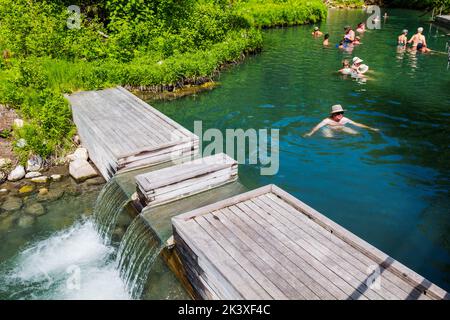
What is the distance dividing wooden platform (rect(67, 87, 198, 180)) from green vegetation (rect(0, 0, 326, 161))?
1.01m

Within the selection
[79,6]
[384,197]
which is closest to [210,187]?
[384,197]

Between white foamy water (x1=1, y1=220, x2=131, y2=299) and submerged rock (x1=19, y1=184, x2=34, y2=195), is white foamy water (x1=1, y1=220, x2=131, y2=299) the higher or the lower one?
the lower one

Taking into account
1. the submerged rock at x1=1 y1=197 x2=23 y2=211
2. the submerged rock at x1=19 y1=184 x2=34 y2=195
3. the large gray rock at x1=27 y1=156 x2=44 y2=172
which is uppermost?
the large gray rock at x1=27 y1=156 x2=44 y2=172

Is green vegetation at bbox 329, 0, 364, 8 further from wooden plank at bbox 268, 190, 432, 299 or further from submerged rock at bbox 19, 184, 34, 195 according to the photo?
wooden plank at bbox 268, 190, 432, 299

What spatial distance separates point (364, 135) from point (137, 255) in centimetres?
943

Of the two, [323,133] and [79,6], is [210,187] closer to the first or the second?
[323,133]

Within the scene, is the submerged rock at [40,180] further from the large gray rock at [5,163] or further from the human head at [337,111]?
the human head at [337,111]

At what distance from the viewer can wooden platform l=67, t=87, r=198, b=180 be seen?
412 inches

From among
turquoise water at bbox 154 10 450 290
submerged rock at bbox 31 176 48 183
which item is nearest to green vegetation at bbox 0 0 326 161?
submerged rock at bbox 31 176 48 183

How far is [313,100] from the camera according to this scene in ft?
56.8

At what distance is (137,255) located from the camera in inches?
316

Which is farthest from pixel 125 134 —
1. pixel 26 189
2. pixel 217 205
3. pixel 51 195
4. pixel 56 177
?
pixel 217 205

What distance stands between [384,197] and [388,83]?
1148cm

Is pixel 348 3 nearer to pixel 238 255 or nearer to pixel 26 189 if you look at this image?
pixel 26 189
